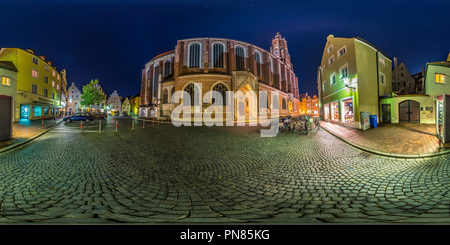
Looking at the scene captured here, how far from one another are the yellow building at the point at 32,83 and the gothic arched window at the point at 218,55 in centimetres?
2921

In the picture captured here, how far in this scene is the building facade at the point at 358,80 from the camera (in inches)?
551

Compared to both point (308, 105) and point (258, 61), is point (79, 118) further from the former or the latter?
point (308, 105)

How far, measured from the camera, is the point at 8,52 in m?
22.7

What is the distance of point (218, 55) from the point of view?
111 feet

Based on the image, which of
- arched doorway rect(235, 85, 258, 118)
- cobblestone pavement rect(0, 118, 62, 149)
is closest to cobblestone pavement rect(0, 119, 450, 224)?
cobblestone pavement rect(0, 118, 62, 149)

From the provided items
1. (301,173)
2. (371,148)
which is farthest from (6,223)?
(371,148)

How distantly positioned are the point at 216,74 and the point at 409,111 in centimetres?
2448

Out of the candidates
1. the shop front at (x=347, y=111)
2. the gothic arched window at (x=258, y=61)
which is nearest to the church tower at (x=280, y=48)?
the gothic arched window at (x=258, y=61)

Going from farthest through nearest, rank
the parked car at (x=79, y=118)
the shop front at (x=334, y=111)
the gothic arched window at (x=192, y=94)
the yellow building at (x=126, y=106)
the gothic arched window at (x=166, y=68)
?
the yellow building at (x=126, y=106) → the gothic arched window at (x=166, y=68) → the gothic arched window at (x=192, y=94) → the parked car at (x=79, y=118) → the shop front at (x=334, y=111)

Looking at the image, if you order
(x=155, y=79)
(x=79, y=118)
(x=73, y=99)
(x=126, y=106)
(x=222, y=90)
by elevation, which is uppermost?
(x=155, y=79)

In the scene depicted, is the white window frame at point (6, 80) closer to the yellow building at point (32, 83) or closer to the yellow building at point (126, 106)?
the yellow building at point (32, 83)

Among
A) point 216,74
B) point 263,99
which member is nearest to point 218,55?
point 216,74
